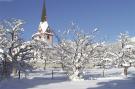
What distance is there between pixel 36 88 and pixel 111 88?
6.93 m

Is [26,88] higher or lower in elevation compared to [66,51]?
lower

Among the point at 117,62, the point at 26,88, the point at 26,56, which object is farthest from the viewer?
the point at 117,62

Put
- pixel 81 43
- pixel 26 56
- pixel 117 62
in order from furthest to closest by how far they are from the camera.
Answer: pixel 117 62
pixel 26 56
pixel 81 43

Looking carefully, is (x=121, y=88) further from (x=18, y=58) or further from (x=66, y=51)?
(x=18, y=58)

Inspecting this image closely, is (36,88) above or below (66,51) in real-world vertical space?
below

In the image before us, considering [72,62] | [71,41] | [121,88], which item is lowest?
[121,88]

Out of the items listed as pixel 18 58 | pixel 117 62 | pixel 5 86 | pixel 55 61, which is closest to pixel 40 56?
pixel 18 58

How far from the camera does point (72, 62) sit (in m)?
38.8

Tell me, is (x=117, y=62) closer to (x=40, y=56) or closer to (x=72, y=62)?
(x=40, y=56)

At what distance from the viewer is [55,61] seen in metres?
39.8

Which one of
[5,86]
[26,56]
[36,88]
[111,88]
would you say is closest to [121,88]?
[111,88]

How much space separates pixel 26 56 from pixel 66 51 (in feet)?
24.1

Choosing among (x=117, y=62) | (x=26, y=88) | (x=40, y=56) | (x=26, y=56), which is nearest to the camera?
(x=26, y=88)

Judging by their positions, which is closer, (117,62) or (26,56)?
(26,56)
